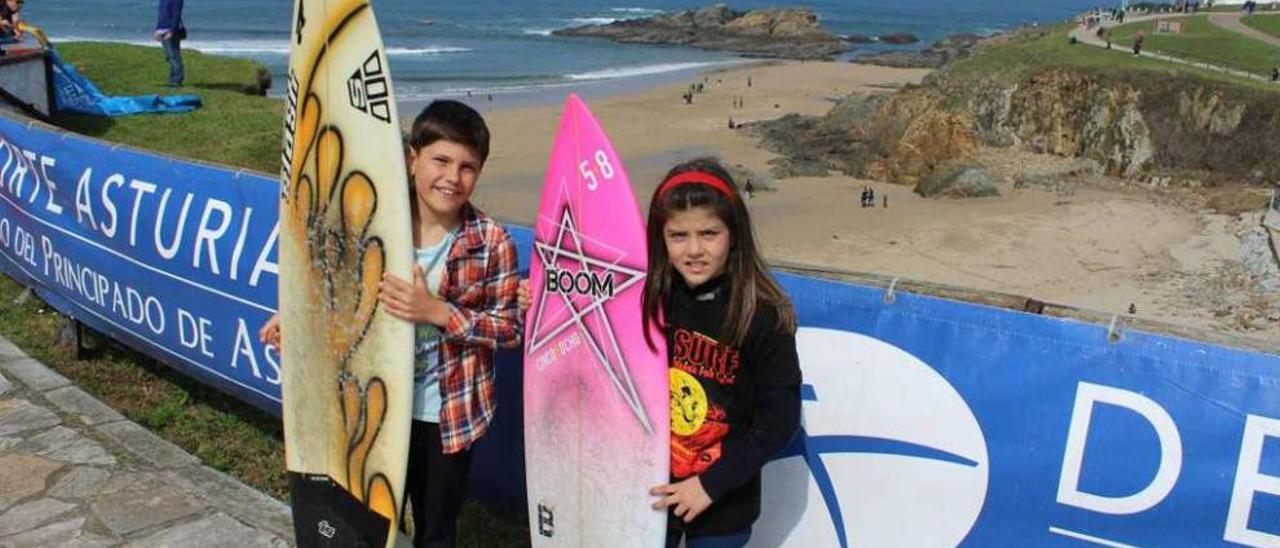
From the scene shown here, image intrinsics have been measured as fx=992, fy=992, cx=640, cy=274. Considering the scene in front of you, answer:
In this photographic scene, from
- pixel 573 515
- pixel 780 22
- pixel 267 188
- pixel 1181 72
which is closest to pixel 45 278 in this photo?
pixel 267 188

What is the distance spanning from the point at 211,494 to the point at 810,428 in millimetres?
2398

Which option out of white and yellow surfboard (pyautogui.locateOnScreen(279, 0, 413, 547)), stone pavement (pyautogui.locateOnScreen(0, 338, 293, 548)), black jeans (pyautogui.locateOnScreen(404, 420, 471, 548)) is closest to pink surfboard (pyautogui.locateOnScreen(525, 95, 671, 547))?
black jeans (pyautogui.locateOnScreen(404, 420, 471, 548))

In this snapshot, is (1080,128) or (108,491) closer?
(108,491)

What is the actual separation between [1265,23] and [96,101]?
38.3 meters

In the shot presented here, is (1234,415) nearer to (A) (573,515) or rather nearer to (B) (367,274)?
(A) (573,515)

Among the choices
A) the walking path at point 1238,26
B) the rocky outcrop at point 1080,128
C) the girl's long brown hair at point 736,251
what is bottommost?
the rocky outcrop at point 1080,128

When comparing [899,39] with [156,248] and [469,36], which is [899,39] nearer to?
[469,36]

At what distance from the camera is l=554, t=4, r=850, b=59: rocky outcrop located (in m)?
63.0

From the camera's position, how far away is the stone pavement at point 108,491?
11.8ft

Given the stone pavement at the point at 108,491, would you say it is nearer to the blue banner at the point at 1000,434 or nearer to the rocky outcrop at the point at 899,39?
the blue banner at the point at 1000,434

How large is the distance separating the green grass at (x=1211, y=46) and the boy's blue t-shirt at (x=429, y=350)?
89.2ft

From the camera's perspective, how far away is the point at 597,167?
9.07ft

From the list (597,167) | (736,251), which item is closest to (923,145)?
(597,167)

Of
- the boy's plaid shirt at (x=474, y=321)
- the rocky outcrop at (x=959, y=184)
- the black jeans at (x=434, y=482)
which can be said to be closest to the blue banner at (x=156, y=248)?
the black jeans at (x=434, y=482)
